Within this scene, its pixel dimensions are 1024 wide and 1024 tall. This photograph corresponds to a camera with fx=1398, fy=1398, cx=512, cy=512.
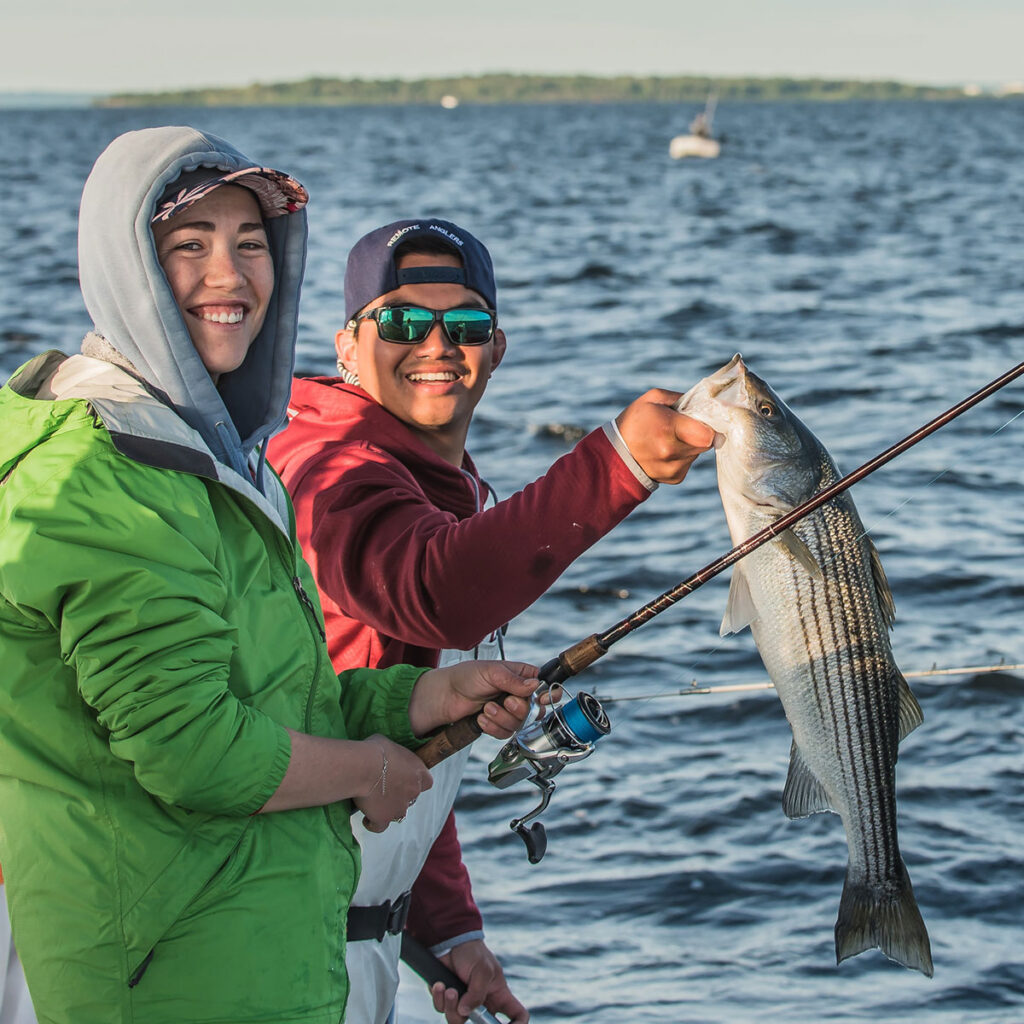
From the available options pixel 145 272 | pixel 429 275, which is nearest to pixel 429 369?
pixel 429 275

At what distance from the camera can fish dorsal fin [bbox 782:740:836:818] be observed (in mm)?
3383

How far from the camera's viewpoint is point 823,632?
126 inches

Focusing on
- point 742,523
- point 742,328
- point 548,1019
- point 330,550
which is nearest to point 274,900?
point 330,550

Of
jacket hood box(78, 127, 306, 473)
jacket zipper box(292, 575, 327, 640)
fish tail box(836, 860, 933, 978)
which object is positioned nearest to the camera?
jacket hood box(78, 127, 306, 473)

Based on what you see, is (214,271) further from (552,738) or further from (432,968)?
(432,968)

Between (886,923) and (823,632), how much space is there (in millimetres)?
746

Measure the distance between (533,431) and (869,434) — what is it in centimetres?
305

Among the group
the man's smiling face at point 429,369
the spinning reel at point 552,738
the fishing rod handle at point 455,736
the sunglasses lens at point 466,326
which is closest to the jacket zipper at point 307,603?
the fishing rod handle at point 455,736

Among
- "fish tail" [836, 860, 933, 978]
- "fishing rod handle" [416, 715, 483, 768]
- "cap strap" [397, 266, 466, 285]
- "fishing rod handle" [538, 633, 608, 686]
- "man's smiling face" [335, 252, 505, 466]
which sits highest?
"cap strap" [397, 266, 466, 285]

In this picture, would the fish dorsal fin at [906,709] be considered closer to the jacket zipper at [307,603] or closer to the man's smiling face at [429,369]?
the man's smiling face at [429,369]

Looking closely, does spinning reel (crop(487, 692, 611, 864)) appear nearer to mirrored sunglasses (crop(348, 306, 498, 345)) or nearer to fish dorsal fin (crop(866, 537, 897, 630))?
fish dorsal fin (crop(866, 537, 897, 630))

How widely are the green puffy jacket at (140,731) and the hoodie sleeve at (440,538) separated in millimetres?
530

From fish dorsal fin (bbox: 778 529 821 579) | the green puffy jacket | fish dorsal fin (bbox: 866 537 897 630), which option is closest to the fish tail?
fish dorsal fin (bbox: 866 537 897 630)

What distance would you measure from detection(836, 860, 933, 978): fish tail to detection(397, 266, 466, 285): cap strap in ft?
5.87
